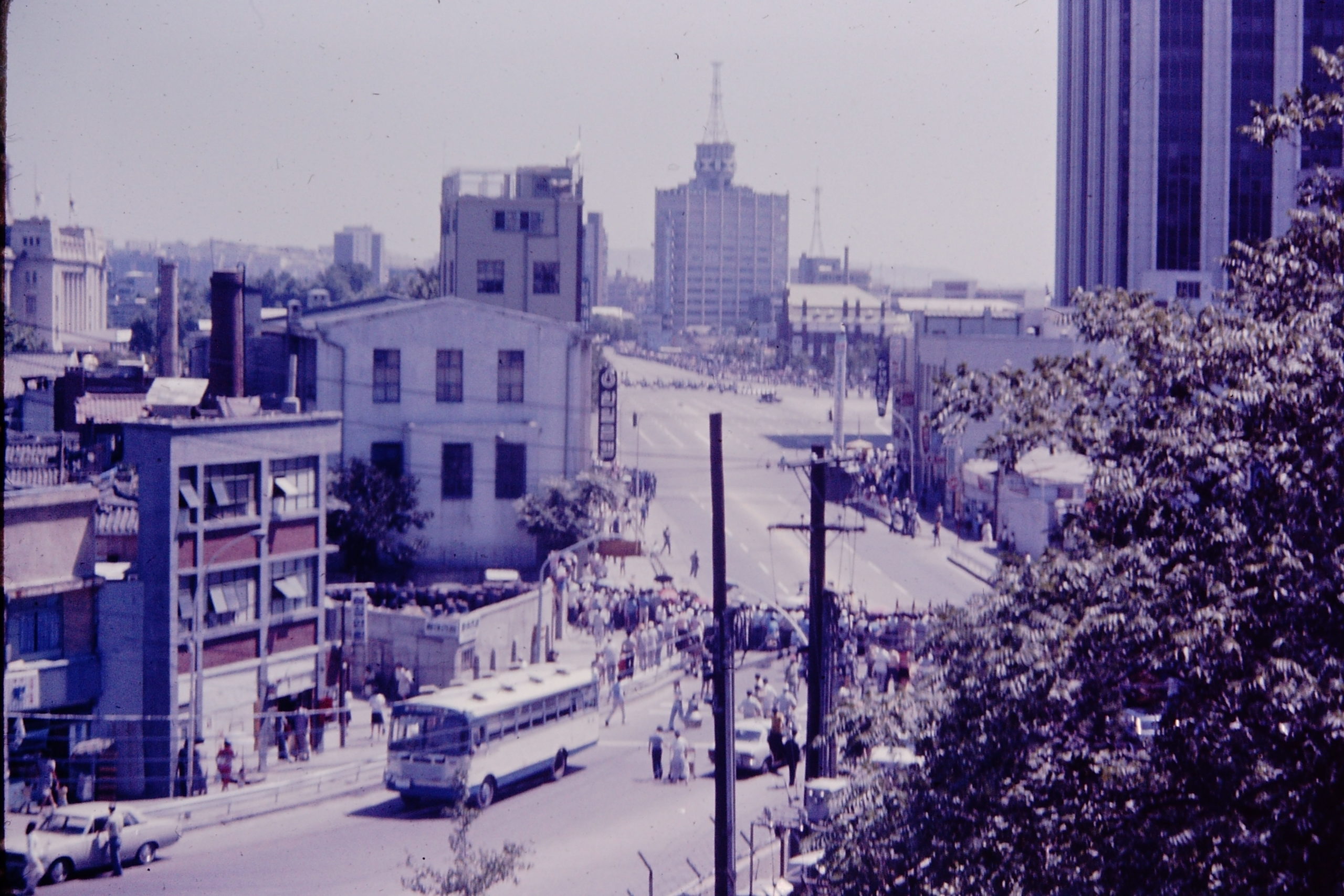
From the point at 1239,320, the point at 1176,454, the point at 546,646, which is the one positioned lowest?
the point at 546,646

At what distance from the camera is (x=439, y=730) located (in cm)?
1889

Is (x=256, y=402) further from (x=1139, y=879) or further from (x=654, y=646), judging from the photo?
(x=1139, y=879)

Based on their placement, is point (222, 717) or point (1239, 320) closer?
point (1239, 320)

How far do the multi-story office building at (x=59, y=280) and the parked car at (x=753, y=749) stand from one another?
145ft

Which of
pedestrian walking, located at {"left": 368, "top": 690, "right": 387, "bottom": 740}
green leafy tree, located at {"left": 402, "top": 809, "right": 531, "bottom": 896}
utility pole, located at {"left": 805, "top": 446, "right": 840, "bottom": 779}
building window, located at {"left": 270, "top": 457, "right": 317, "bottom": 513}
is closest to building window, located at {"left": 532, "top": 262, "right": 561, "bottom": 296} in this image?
building window, located at {"left": 270, "top": 457, "right": 317, "bottom": 513}

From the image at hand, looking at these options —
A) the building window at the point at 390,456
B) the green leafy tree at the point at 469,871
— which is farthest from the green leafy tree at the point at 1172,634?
the building window at the point at 390,456

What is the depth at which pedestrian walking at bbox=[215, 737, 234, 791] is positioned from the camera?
2030 centimetres

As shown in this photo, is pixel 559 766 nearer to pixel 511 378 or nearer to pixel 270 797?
pixel 270 797

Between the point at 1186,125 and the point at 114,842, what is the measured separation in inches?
2589

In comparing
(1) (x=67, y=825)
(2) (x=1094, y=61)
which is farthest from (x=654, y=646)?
(2) (x=1094, y=61)

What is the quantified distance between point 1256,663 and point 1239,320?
2393 millimetres

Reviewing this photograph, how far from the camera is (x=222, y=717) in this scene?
72.0 ft

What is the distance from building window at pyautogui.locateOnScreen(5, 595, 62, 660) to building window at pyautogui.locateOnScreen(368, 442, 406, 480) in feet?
59.4

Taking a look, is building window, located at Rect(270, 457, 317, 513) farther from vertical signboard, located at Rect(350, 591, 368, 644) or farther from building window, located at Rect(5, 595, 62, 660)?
building window, located at Rect(5, 595, 62, 660)
